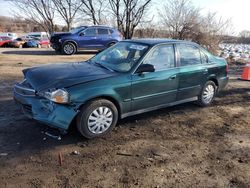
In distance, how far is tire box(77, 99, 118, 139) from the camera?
4137 millimetres

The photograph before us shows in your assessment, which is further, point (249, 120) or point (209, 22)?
point (209, 22)

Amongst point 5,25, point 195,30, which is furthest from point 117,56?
point 5,25

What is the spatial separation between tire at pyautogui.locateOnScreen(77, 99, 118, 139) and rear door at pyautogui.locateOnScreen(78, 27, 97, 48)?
11276mm

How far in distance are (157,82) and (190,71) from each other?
1.00 m

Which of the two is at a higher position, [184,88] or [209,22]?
[209,22]

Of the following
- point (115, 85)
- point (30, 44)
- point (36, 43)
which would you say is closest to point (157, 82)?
point (115, 85)

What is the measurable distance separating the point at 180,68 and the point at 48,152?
301 centimetres

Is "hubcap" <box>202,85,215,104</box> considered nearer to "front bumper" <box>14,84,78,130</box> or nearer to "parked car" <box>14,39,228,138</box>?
"parked car" <box>14,39,228,138</box>

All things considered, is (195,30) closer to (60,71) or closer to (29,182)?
(60,71)

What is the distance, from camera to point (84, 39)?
596 inches

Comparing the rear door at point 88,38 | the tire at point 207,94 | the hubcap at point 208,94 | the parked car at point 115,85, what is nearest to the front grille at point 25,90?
the parked car at point 115,85

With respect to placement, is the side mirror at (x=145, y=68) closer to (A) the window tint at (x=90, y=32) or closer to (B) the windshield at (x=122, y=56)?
(B) the windshield at (x=122, y=56)

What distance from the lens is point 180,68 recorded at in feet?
17.7

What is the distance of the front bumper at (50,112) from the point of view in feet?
13.0
